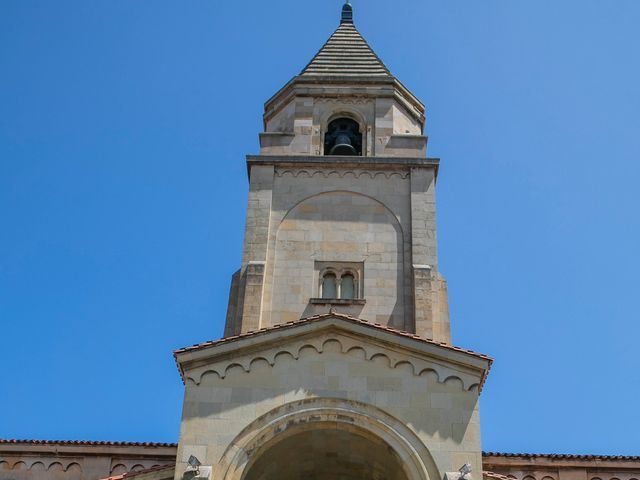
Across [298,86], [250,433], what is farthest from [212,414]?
[298,86]

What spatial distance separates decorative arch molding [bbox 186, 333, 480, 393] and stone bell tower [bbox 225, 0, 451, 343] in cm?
576

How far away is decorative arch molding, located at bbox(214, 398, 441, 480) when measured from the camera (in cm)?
1700

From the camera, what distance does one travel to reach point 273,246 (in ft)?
84.6

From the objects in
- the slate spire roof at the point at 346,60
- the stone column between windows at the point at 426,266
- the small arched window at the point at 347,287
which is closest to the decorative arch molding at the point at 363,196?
the stone column between windows at the point at 426,266

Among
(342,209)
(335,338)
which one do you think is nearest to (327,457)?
(335,338)

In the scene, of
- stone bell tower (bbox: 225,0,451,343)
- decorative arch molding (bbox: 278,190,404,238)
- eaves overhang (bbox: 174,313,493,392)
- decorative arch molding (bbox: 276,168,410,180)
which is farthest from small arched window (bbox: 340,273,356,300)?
eaves overhang (bbox: 174,313,493,392)

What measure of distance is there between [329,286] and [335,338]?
22.4ft

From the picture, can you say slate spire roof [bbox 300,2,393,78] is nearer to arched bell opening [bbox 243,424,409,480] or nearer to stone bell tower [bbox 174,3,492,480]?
stone bell tower [bbox 174,3,492,480]

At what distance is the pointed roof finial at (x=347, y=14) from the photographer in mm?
34925

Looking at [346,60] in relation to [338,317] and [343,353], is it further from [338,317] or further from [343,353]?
[343,353]

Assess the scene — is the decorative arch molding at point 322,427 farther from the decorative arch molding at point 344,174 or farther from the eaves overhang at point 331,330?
the decorative arch molding at point 344,174

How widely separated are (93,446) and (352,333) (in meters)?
Result: 8.84

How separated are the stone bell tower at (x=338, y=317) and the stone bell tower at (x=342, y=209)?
4 centimetres

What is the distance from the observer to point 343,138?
2842cm
